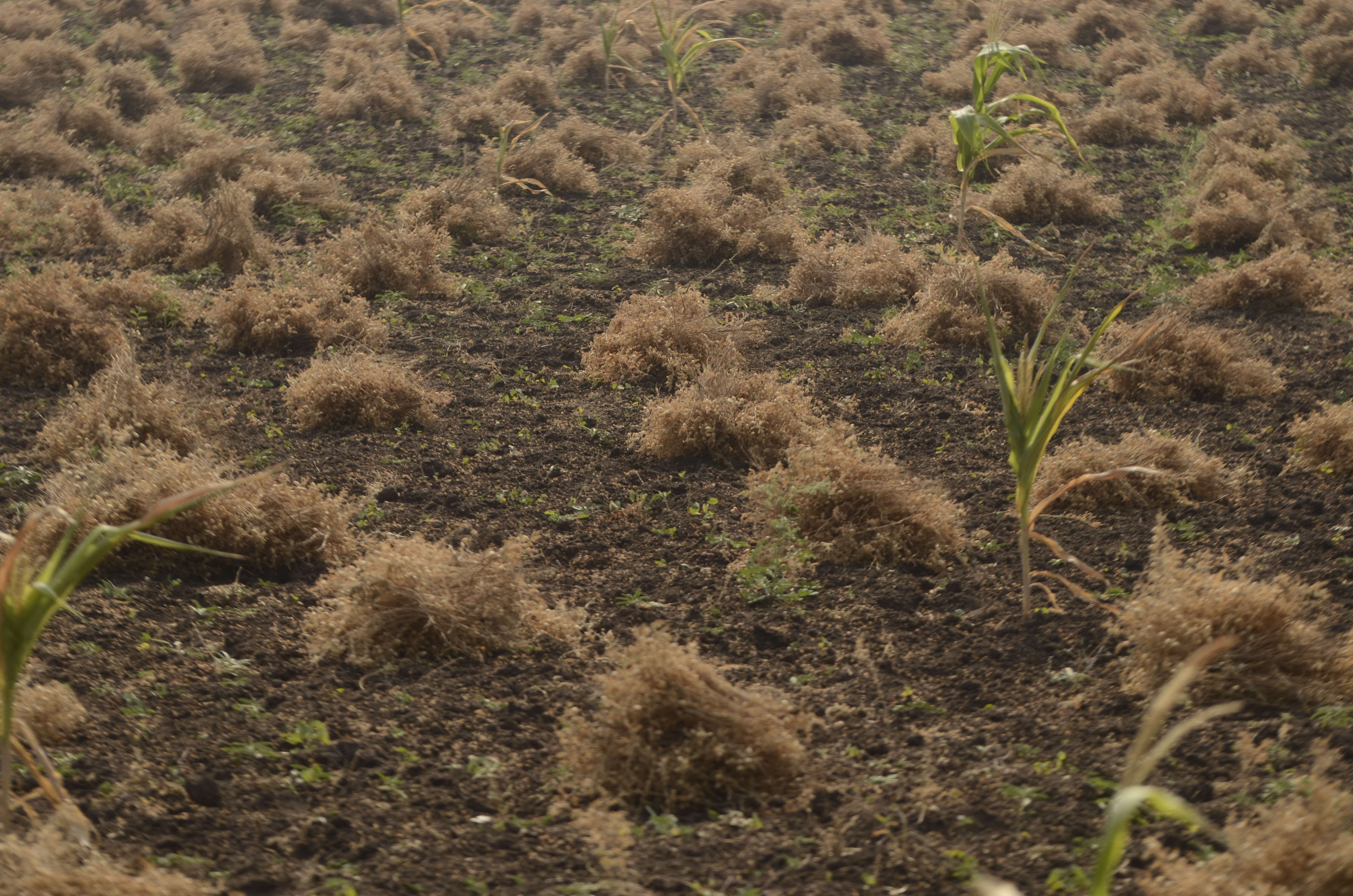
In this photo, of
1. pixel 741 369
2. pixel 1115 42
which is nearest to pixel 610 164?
pixel 741 369

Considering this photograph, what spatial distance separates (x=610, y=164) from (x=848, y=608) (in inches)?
292

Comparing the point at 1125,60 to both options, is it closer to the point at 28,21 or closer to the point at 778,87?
the point at 778,87

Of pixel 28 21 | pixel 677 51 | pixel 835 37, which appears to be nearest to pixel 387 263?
pixel 677 51

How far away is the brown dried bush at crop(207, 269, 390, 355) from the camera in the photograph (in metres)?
6.65

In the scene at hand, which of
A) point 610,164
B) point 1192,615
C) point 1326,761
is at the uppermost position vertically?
point 1326,761

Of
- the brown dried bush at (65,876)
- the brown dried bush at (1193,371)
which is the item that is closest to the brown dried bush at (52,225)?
the brown dried bush at (65,876)

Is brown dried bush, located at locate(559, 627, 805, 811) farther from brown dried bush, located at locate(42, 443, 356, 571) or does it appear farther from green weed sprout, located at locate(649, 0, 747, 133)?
green weed sprout, located at locate(649, 0, 747, 133)

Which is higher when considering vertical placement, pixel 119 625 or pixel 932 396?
pixel 119 625

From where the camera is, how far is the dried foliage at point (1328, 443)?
4.89 meters

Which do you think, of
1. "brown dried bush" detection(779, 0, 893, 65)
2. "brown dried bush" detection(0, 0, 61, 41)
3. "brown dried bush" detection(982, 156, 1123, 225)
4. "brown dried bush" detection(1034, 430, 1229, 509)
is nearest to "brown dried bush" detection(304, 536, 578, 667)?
"brown dried bush" detection(1034, 430, 1229, 509)

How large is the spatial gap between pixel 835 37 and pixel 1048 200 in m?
5.97

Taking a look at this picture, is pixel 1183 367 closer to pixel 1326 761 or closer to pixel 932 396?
pixel 932 396

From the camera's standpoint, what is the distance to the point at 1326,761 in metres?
2.38

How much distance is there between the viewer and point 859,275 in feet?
24.3
